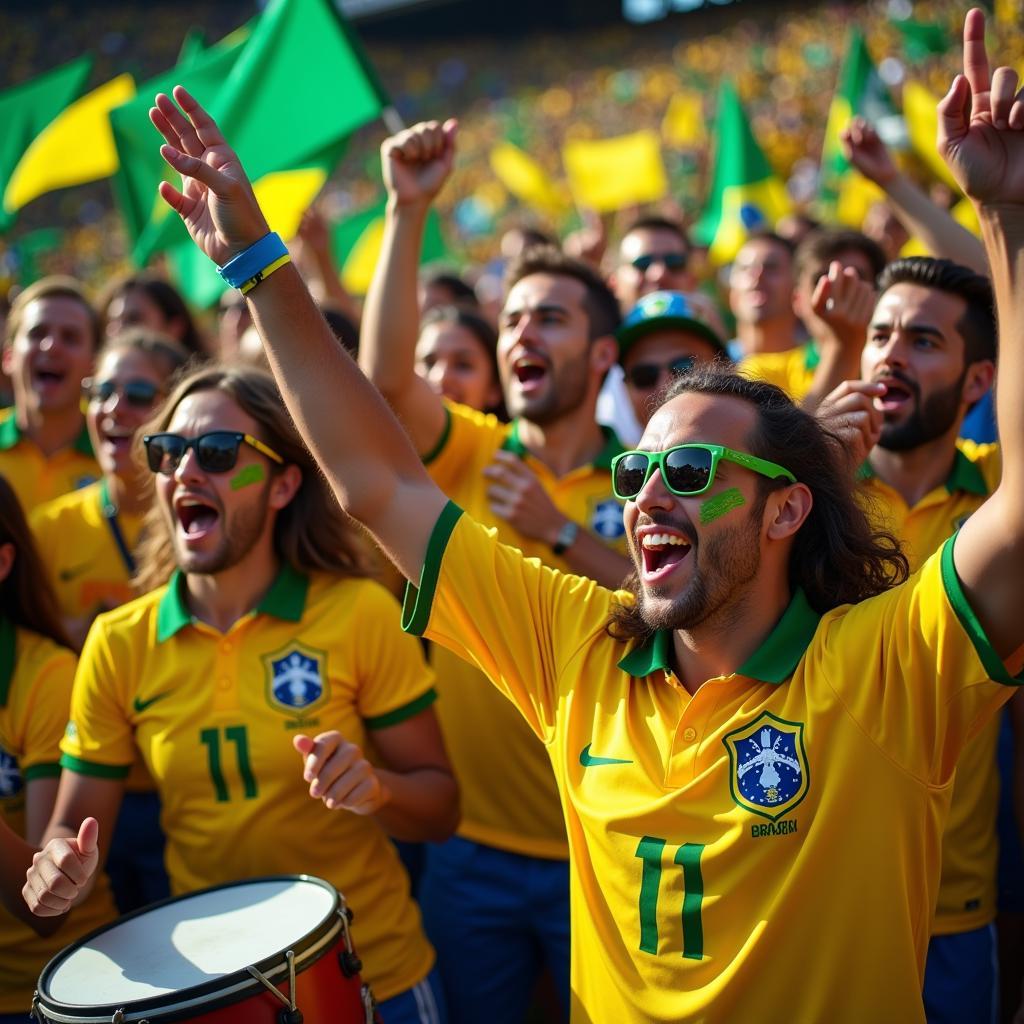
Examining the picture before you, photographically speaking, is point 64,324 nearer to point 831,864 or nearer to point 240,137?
point 240,137

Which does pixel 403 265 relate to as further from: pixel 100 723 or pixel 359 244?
pixel 359 244

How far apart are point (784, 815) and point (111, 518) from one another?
294cm

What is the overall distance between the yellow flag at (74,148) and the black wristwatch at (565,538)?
491cm

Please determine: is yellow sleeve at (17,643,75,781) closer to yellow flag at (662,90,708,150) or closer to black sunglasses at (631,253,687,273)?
black sunglasses at (631,253,687,273)

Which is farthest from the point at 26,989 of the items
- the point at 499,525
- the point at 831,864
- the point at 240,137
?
the point at 240,137

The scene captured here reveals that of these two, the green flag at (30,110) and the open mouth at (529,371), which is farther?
the green flag at (30,110)

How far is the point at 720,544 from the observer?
235 centimetres

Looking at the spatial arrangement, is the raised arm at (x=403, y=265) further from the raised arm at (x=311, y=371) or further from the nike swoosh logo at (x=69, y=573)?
the nike swoosh logo at (x=69, y=573)

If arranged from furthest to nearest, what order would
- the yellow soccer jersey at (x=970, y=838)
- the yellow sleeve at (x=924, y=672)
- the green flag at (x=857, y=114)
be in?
the green flag at (x=857, y=114), the yellow soccer jersey at (x=970, y=838), the yellow sleeve at (x=924, y=672)

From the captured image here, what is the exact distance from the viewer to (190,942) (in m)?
2.54

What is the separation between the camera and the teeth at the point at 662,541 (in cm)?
238

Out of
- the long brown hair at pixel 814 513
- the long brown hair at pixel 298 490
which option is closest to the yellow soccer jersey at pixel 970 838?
the long brown hair at pixel 814 513

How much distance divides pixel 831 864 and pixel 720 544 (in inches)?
24.4

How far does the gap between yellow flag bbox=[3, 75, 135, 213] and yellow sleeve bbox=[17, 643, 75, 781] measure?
15.6ft
